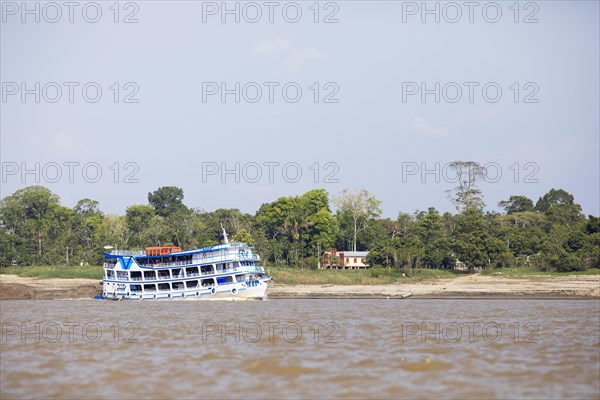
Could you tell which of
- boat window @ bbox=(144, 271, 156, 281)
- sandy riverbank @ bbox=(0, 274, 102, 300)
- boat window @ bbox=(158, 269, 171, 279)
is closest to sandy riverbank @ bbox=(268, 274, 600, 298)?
boat window @ bbox=(158, 269, 171, 279)

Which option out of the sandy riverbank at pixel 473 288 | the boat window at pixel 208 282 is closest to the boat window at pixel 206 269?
the boat window at pixel 208 282

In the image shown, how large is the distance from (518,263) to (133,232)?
62253 mm

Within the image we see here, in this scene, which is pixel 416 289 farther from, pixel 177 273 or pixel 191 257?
pixel 177 273

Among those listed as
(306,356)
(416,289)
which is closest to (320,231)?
(416,289)

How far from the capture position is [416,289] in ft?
241

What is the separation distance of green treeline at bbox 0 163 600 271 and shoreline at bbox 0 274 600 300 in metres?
6.55

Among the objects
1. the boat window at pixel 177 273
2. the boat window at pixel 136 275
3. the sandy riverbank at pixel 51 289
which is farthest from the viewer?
the sandy riverbank at pixel 51 289

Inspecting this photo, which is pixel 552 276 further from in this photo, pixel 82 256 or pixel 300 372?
pixel 82 256

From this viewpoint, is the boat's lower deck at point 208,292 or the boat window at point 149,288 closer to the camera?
the boat's lower deck at point 208,292

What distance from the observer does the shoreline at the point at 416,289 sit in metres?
66.0

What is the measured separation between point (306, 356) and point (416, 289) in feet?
155

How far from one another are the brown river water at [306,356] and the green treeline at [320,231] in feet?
130

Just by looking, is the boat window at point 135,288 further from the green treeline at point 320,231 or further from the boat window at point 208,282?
the green treeline at point 320,231

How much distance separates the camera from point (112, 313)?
51.5 m
